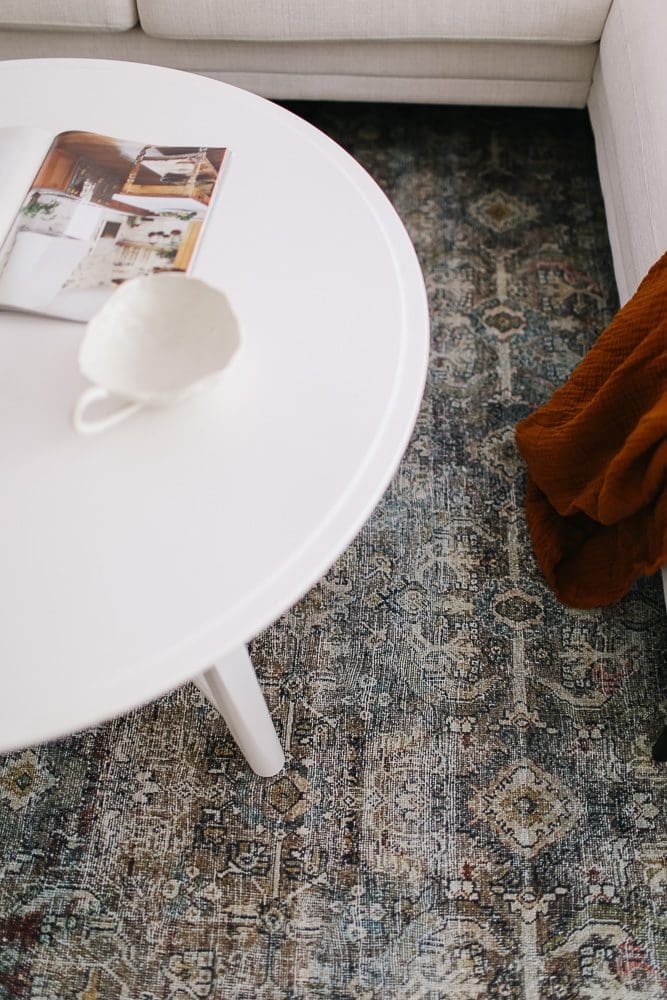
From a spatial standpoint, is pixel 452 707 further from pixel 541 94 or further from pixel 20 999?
pixel 541 94

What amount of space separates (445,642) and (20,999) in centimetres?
66

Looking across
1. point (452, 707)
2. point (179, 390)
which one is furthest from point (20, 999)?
point (179, 390)

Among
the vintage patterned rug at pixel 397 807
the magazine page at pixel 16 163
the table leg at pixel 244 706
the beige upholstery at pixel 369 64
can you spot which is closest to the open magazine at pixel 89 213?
the magazine page at pixel 16 163

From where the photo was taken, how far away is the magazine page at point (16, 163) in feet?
3.11

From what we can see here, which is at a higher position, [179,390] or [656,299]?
[179,390]

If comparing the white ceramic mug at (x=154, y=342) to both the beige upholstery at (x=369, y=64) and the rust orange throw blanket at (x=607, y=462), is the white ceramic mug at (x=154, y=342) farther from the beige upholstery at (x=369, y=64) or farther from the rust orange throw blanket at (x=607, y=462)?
the beige upholstery at (x=369, y=64)

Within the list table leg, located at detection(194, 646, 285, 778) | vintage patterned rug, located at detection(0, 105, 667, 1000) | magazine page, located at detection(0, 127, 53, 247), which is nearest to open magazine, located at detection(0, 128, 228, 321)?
magazine page, located at detection(0, 127, 53, 247)

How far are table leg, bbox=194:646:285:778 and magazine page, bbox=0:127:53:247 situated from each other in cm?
52

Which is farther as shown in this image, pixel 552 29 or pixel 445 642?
pixel 552 29

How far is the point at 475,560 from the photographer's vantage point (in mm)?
1242

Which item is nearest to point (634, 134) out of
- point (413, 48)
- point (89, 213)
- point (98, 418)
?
point (413, 48)

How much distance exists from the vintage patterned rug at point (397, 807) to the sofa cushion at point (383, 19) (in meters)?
0.70

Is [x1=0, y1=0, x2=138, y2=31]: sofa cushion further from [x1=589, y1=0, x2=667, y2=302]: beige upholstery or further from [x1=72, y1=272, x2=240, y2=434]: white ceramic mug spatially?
[x1=72, y1=272, x2=240, y2=434]: white ceramic mug

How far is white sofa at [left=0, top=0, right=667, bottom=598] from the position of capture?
1.33 meters
